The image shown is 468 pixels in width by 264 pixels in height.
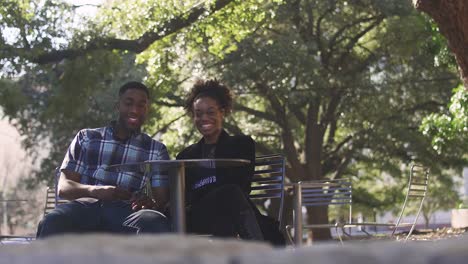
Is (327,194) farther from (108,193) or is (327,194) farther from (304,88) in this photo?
(304,88)

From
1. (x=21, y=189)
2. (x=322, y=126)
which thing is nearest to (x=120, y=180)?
(x=322, y=126)

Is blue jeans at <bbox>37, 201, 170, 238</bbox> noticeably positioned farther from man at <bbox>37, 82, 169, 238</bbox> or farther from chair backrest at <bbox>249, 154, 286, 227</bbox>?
chair backrest at <bbox>249, 154, 286, 227</bbox>

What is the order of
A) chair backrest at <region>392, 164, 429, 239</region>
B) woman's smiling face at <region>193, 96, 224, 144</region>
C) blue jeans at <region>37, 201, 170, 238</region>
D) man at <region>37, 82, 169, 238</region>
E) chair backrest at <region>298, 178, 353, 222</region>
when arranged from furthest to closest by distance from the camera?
chair backrest at <region>392, 164, 429, 239</region> < chair backrest at <region>298, 178, 353, 222</region> < woman's smiling face at <region>193, 96, 224, 144</region> < man at <region>37, 82, 169, 238</region> < blue jeans at <region>37, 201, 170, 238</region>

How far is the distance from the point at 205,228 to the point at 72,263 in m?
3.75

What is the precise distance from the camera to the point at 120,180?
4875 millimetres

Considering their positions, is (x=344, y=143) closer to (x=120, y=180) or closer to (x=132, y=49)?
(x=132, y=49)

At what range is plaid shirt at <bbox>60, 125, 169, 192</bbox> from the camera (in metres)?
4.88

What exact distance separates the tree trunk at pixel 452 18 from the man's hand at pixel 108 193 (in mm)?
3587

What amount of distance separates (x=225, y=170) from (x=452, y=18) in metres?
3.20

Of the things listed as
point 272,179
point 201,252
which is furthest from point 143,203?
point 201,252

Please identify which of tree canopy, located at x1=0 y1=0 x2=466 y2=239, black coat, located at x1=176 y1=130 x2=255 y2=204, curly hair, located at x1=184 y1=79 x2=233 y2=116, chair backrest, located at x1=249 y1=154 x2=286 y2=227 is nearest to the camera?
black coat, located at x1=176 y1=130 x2=255 y2=204

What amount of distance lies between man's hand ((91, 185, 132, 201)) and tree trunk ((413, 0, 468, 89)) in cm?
359

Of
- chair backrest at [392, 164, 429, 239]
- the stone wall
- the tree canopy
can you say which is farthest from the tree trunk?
the tree canopy

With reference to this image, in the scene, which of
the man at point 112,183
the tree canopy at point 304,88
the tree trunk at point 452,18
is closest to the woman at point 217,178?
the man at point 112,183
